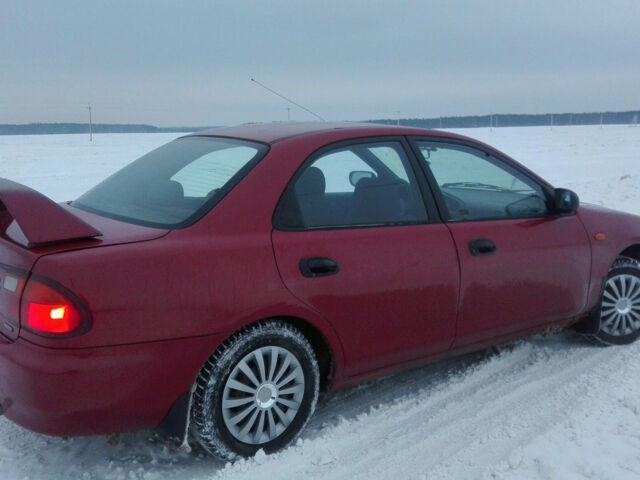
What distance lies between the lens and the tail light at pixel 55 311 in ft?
9.02

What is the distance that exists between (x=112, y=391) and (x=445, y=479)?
1.51m

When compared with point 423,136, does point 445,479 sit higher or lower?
lower

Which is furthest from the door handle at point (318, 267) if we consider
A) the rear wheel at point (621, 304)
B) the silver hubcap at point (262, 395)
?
the rear wheel at point (621, 304)

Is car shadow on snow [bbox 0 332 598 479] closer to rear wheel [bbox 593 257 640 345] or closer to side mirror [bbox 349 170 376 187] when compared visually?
side mirror [bbox 349 170 376 187]

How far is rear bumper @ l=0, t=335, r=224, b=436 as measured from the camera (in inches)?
109

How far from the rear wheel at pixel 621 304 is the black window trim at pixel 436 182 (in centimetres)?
82

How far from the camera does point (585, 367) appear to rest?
4.50 m

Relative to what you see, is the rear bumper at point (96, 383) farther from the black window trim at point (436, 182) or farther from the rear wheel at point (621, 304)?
the rear wheel at point (621, 304)

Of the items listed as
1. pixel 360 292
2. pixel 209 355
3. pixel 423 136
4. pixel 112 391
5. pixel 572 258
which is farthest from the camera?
pixel 572 258

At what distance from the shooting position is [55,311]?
2.75 metres

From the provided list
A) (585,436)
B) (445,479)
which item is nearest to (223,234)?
(445,479)

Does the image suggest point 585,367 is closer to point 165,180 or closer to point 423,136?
point 423,136

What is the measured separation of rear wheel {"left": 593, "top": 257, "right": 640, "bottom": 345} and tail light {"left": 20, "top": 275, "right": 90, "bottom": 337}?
3.53 metres

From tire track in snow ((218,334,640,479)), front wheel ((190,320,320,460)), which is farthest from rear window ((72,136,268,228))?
tire track in snow ((218,334,640,479))
